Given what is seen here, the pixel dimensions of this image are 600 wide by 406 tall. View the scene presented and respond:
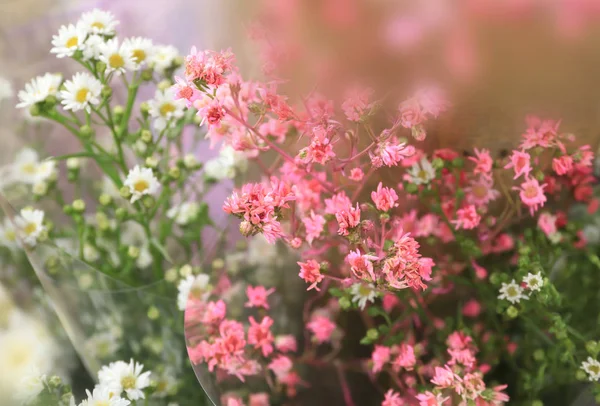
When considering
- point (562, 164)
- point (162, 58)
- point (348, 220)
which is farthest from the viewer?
point (162, 58)

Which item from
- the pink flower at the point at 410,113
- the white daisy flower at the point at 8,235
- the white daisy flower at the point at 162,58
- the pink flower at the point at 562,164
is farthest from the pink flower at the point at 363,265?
the white daisy flower at the point at 8,235

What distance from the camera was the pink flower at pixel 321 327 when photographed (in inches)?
25.7

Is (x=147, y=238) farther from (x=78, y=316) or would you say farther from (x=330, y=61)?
(x=330, y=61)

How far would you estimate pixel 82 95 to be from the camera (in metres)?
0.65

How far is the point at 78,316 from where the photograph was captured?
75 cm

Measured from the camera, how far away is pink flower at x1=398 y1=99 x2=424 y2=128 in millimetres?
512

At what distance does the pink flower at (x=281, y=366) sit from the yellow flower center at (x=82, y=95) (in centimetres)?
36

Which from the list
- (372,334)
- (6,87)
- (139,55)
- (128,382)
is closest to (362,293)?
(372,334)

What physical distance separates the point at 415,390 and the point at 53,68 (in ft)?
1.94

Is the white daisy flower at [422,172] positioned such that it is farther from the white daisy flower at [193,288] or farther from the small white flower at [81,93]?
the small white flower at [81,93]

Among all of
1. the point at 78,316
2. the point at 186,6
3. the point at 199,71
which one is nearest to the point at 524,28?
the point at 199,71

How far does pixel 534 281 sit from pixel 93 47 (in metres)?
0.52

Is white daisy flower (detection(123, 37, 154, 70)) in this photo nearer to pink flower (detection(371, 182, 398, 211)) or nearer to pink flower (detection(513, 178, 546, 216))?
pink flower (detection(371, 182, 398, 211))

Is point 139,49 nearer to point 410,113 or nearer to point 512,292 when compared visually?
point 410,113
